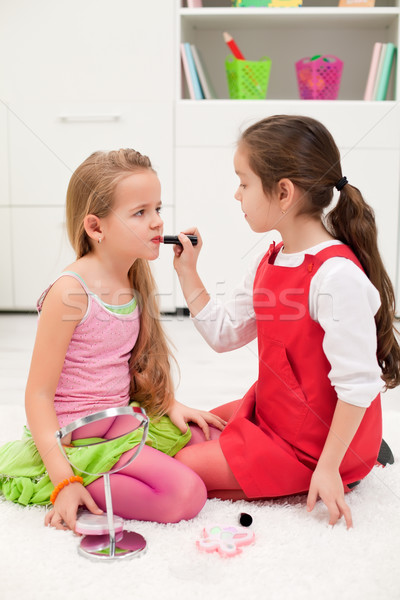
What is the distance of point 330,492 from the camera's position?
0.82 metres

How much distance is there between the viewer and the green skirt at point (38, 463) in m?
0.86

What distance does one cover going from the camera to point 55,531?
31.9 inches

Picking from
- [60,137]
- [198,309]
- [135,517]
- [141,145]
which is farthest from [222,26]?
[135,517]

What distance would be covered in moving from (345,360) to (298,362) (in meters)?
0.10

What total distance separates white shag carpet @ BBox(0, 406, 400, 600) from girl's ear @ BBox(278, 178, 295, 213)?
46 cm

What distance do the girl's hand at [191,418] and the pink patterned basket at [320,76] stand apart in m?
1.65

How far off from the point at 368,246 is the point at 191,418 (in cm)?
43

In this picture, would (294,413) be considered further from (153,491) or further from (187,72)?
(187,72)

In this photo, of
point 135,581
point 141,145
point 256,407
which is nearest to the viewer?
point 135,581

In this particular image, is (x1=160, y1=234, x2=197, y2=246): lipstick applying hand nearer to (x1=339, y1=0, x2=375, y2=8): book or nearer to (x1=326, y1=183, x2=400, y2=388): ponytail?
(x1=326, y1=183, x2=400, y2=388): ponytail

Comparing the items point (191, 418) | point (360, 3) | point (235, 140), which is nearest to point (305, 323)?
point (191, 418)

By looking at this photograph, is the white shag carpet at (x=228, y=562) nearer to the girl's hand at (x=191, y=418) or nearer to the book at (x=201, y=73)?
the girl's hand at (x=191, y=418)

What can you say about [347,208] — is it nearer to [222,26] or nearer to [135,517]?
[135,517]

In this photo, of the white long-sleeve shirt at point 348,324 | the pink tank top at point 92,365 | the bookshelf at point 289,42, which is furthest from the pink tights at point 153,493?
the bookshelf at point 289,42
